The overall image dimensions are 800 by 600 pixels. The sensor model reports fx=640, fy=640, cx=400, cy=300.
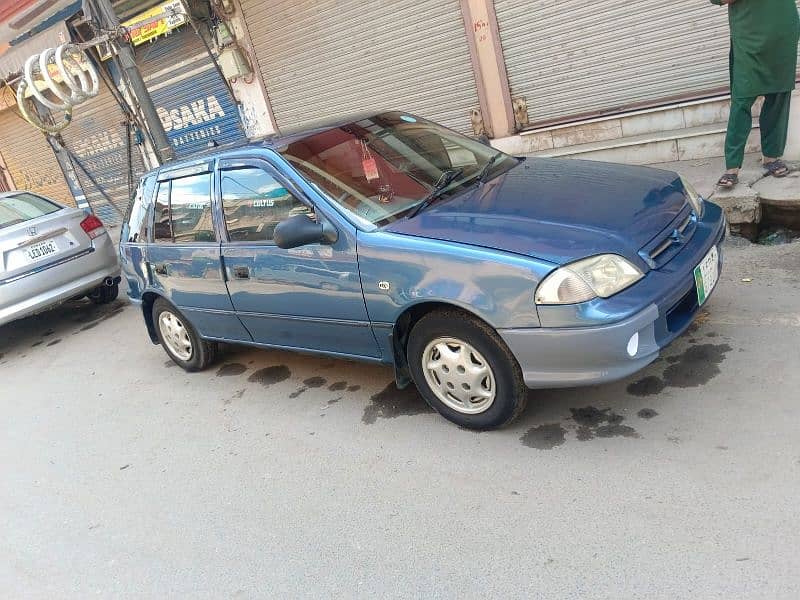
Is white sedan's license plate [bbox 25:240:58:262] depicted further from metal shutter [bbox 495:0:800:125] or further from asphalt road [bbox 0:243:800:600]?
metal shutter [bbox 495:0:800:125]

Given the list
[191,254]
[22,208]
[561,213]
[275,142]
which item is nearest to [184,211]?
[191,254]

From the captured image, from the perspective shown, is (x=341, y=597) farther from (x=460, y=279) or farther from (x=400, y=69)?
(x=400, y=69)

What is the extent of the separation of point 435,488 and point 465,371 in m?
0.58

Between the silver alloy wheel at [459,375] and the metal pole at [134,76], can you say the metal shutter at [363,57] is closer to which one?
the metal pole at [134,76]

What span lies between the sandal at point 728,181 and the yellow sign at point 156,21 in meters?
8.29

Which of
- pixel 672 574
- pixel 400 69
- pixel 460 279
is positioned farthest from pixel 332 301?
pixel 400 69

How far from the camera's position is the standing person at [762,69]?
4738 millimetres

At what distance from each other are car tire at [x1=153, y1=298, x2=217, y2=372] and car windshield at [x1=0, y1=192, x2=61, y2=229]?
9.39ft

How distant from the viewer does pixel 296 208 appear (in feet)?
11.8

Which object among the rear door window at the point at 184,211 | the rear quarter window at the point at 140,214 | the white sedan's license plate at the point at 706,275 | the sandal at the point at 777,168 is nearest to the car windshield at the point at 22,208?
the rear quarter window at the point at 140,214

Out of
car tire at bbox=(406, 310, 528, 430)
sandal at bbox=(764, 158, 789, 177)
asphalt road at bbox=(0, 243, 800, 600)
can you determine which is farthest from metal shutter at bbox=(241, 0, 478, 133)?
car tire at bbox=(406, 310, 528, 430)

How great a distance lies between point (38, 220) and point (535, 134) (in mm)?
5649

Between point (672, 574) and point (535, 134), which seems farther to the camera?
point (535, 134)

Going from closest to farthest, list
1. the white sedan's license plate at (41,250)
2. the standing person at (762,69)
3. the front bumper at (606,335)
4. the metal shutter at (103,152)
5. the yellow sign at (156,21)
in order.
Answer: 1. the front bumper at (606,335)
2. the standing person at (762,69)
3. the white sedan's license plate at (41,250)
4. the yellow sign at (156,21)
5. the metal shutter at (103,152)
